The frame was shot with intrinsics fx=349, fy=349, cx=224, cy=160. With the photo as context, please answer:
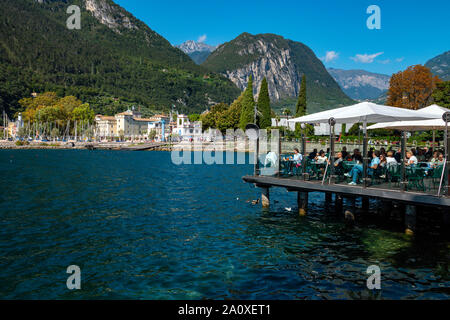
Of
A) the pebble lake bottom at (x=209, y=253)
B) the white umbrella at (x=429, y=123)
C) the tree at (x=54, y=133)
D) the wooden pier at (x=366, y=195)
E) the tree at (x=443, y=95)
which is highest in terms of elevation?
the tree at (x=443, y=95)

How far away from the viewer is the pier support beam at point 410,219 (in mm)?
14102

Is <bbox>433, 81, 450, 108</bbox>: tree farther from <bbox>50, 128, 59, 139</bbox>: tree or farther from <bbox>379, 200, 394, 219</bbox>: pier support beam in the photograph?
<bbox>50, 128, 59, 139</bbox>: tree

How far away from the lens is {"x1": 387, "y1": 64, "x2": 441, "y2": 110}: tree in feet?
210

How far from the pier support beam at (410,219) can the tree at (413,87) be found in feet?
185

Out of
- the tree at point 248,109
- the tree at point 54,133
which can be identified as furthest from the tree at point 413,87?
the tree at point 54,133

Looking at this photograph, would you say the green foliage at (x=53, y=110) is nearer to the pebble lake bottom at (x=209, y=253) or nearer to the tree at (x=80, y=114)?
the tree at (x=80, y=114)

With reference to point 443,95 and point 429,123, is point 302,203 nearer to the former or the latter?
point 429,123

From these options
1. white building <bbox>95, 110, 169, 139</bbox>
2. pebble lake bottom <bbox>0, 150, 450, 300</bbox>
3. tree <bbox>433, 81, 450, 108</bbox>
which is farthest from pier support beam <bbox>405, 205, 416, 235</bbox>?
white building <bbox>95, 110, 169, 139</bbox>

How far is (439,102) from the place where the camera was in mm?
52594

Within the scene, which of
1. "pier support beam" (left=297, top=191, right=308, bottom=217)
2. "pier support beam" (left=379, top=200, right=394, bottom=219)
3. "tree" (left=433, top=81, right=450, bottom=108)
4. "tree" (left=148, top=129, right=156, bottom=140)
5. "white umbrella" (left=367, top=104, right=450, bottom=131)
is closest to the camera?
"white umbrella" (left=367, top=104, right=450, bottom=131)

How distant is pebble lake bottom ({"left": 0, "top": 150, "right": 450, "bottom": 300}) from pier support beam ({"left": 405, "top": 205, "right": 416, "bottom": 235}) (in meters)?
0.43

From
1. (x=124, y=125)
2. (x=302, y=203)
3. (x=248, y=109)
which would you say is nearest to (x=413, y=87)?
(x=248, y=109)

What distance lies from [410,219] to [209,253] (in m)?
8.37
